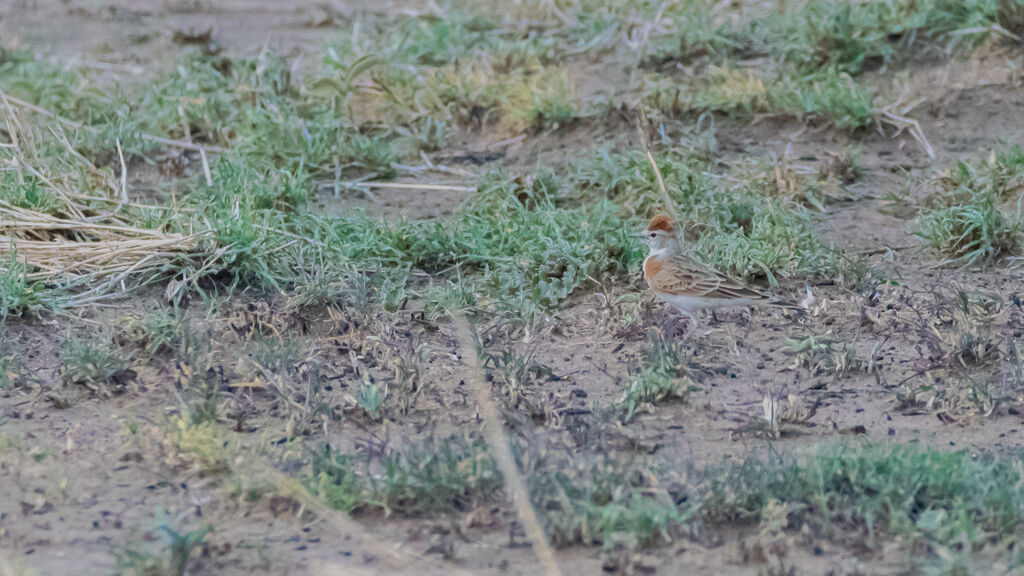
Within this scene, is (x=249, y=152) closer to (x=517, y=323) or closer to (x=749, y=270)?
(x=517, y=323)

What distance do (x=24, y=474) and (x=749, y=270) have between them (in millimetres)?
3614

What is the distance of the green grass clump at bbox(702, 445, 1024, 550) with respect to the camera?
3725 mm

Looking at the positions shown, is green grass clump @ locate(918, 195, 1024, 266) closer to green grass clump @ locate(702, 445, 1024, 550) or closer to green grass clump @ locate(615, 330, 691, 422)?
green grass clump @ locate(615, 330, 691, 422)

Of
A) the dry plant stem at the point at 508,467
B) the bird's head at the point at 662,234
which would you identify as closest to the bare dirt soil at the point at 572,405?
the dry plant stem at the point at 508,467

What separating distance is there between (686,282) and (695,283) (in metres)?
0.04

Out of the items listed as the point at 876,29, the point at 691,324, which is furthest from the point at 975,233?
the point at 876,29

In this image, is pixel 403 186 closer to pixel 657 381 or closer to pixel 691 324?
pixel 691 324

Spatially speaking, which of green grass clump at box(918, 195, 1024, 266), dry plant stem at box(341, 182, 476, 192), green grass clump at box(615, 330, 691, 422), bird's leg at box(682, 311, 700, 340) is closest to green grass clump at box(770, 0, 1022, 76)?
green grass clump at box(918, 195, 1024, 266)

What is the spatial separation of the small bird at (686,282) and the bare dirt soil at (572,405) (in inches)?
9.4

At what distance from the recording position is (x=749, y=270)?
6004mm

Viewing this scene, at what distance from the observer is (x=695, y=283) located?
209 inches

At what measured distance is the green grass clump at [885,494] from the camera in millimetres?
3725

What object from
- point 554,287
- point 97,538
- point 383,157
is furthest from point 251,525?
point 383,157

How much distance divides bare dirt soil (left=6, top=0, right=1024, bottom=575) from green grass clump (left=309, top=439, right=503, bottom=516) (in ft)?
0.26
